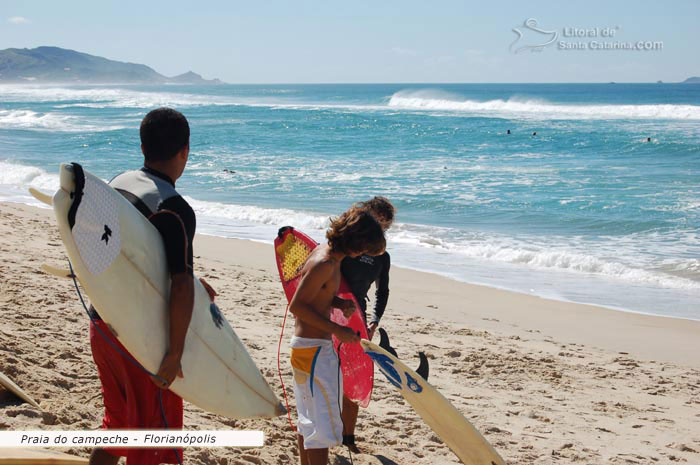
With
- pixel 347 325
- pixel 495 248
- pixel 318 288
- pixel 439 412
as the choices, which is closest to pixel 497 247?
pixel 495 248

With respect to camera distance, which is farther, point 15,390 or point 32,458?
point 15,390

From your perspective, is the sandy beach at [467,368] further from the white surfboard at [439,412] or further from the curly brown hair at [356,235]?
the curly brown hair at [356,235]

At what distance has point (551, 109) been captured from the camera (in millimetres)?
51281

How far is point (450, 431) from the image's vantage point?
341cm

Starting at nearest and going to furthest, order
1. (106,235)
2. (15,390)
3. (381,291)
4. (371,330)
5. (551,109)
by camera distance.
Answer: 1. (106,235)
2. (15,390)
3. (371,330)
4. (381,291)
5. (551,109)

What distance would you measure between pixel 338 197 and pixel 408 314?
9018 millimetres

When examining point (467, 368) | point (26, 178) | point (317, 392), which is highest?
point (317, 392)

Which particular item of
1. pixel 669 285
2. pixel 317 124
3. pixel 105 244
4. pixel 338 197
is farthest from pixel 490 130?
pixel 105 244

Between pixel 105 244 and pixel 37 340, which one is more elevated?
pixel 105 244

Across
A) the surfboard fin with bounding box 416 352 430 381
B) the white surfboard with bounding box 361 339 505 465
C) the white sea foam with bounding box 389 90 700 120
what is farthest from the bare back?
the white sea foam with bounding box 389 90 700 120

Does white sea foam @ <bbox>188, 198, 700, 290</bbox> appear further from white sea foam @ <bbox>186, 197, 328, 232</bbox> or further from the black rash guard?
the black rash guard

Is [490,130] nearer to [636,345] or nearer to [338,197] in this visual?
[338,197]

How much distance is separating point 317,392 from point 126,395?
36.2 inches

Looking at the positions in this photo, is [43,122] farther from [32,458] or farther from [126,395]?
[126,395]
